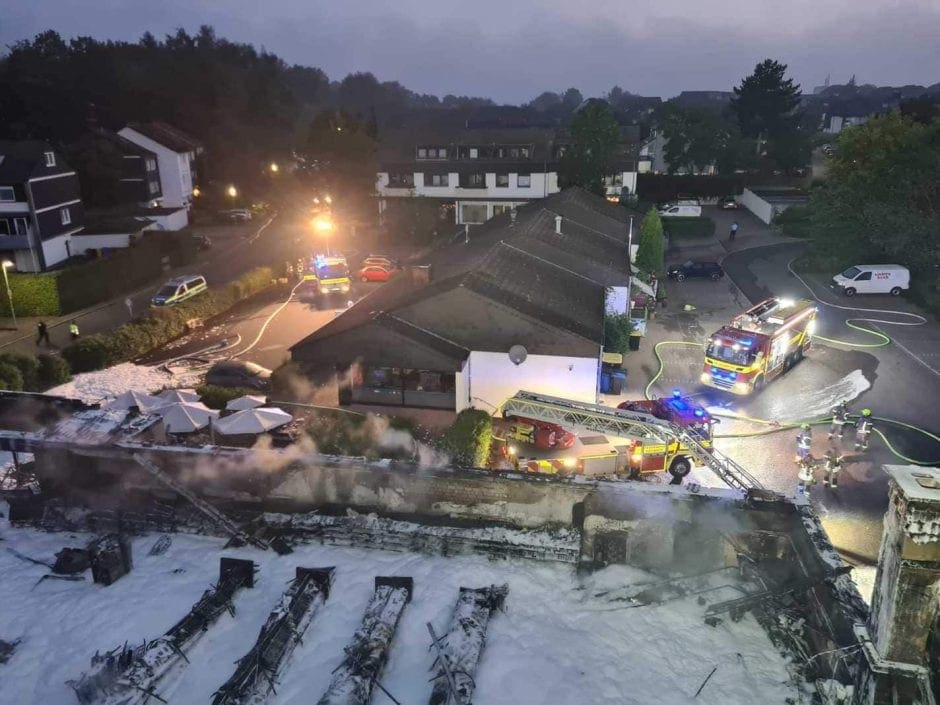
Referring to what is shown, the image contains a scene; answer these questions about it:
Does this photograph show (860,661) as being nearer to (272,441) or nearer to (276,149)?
(272,441)

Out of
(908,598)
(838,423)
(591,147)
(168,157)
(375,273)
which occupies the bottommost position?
(838,423)

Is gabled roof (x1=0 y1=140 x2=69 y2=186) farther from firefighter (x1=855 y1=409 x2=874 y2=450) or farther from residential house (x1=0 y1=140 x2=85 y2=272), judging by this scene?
firefighter (x1=855 y1=409 x2=874 y2=450)

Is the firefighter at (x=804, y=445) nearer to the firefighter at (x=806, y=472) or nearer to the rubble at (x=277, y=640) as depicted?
the firefighter at (x=806, y=472)

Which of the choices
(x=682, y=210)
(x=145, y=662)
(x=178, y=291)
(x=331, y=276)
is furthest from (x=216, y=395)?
(x=682, y=210)

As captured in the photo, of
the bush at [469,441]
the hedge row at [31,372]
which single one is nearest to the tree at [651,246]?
the bush at [469,441]

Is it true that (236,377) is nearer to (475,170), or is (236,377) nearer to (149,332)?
(149,332)

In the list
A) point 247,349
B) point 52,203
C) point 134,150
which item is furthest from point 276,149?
point 247,349
